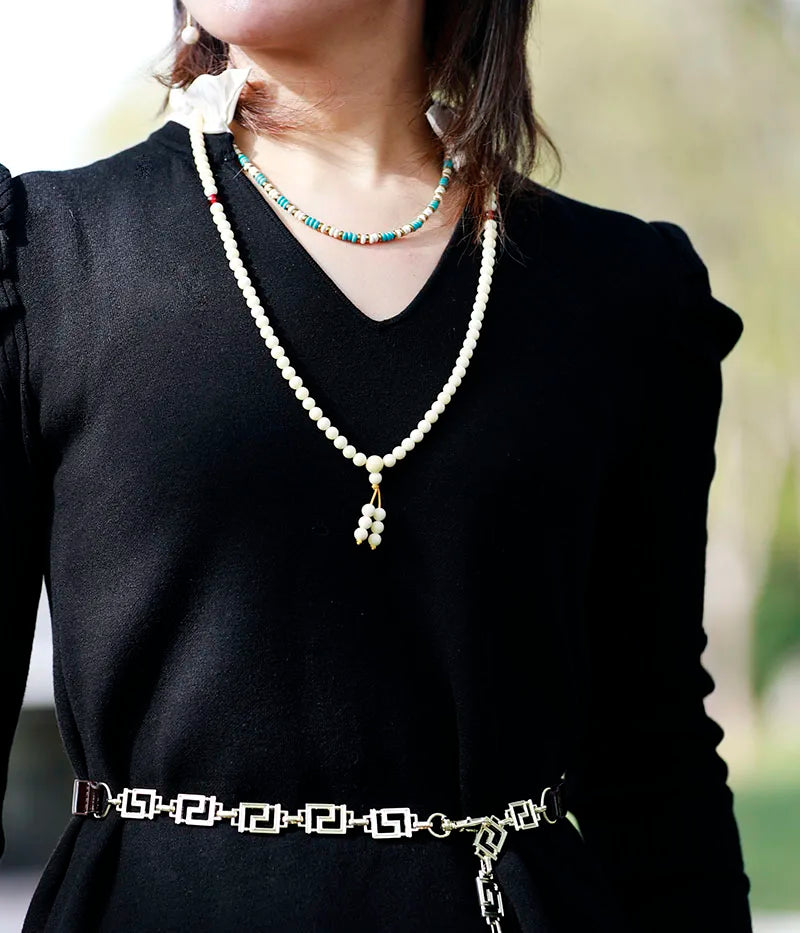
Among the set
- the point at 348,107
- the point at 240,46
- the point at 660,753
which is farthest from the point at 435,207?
the point at 660,753

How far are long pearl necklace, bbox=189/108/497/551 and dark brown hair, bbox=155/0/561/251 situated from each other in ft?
0.51

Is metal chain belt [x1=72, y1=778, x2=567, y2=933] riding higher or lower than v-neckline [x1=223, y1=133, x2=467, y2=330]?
lower

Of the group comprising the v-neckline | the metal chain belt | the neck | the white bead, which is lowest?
the metal chain belt

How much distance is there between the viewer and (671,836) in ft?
4.48

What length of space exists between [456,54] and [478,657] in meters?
0.61

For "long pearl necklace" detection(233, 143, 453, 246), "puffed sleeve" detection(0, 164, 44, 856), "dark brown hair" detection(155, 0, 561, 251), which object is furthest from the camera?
"dark brown hair" detection(155, 0, 561, 251)

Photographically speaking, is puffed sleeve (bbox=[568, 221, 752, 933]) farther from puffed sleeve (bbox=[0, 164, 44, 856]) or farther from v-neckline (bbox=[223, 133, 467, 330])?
puffed sleeve (bbox=[0, 164, 44, 856])

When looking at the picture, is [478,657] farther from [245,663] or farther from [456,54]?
[456,54]

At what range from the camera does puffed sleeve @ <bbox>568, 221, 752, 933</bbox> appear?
4.43 ft

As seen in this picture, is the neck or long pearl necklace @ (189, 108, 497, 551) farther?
the neck

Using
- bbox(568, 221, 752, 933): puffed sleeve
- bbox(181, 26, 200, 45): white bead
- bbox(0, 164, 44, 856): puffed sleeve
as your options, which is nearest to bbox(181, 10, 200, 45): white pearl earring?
bbox(181, 26, 200, 45): white bead

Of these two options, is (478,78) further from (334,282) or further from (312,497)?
(312,497)

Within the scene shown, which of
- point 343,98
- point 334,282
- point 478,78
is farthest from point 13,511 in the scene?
point 478,78

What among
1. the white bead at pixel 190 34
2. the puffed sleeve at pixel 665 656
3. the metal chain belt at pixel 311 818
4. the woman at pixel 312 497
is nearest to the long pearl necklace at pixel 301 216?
the woman at pixel 312 497
